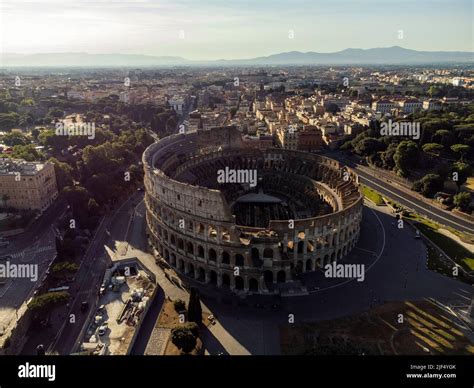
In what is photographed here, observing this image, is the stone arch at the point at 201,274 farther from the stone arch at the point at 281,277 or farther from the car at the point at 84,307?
the car at the point at 84,307

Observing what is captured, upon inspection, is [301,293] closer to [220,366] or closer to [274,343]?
[274,343]

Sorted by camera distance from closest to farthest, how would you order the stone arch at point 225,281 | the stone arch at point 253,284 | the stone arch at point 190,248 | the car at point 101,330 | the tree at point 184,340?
the tree at point 184,340 → the car at point 101,330 → the stone arch at point 253,284 → the stone arch at point 225,281 → the stone arch at point 190,248

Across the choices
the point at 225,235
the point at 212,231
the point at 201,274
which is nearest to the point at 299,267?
the point at 225,235

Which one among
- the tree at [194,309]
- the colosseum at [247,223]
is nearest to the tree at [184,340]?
the tree at [194,309]

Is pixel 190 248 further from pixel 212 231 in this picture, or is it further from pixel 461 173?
pixel 461 173

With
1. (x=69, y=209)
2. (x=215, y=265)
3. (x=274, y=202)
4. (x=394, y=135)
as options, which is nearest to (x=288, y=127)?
(x=394, y=135)

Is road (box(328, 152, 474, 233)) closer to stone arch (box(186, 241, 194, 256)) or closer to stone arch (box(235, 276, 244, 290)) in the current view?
stone arch (box(235, 276, 244, 290))

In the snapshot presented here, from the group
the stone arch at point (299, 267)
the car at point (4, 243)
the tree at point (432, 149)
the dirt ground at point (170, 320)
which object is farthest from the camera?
the tree at point (432, 149)
